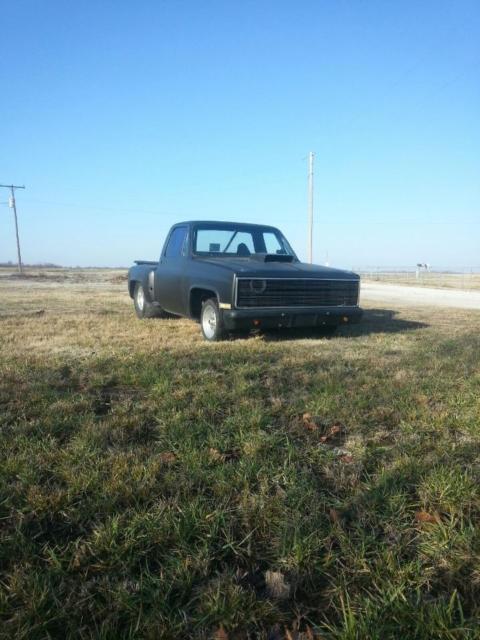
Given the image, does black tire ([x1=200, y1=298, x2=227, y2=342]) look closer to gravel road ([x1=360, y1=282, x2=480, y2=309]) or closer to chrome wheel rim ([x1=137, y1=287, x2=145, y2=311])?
chrome wheel rim ([x1=137, y1=287, x2=145, y2=311])

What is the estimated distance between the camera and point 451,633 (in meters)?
1.38

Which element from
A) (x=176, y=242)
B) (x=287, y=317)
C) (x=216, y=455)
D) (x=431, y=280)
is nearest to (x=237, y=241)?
(x=176, y=242)

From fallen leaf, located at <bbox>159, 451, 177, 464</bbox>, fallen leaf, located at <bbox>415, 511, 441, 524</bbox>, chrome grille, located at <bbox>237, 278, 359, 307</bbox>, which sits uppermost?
chrome grille, located at <bbox>237, 278, 359, 307</bbox>

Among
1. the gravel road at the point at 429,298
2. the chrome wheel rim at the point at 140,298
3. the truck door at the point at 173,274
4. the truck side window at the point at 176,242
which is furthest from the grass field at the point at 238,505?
the gravel road at the point at 429,298

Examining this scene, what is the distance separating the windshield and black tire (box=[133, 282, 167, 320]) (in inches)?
75.2

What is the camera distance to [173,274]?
23.3 feet

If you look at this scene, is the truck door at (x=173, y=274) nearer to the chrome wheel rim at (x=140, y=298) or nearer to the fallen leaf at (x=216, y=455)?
the chrome wheel rim at (x=140, y=298)

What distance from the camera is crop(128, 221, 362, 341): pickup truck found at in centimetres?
569

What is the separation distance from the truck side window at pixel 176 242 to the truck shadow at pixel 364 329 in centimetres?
198

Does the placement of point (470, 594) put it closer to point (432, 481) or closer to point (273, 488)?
point (432, 481)

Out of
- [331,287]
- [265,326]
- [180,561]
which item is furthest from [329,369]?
[180,561]

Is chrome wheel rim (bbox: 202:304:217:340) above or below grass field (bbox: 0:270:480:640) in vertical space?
above

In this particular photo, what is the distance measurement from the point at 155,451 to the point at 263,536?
92cm

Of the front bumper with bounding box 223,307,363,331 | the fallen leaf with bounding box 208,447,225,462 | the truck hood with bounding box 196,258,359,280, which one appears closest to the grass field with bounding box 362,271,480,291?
the truck hood with bounding box 196,258,359,280
